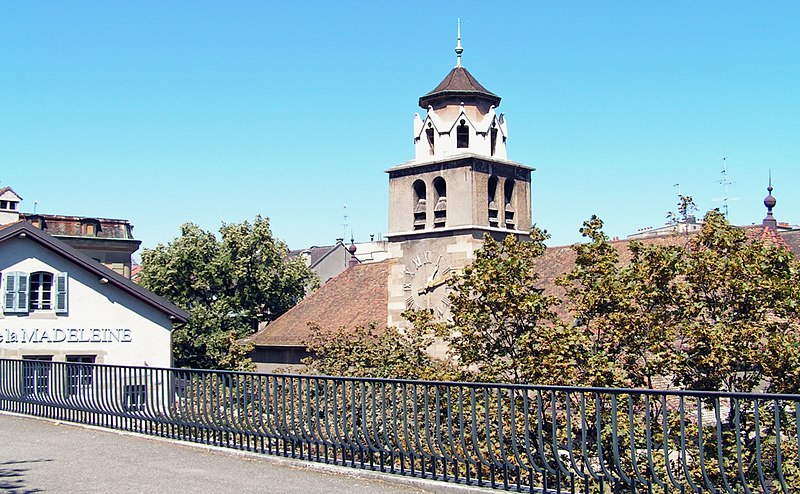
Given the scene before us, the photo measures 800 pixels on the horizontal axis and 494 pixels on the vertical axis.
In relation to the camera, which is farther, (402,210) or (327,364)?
(402,210)

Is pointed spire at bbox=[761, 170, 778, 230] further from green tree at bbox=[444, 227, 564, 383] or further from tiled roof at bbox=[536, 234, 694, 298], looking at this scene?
green tree at bbox=[444, 227, 564, 383]

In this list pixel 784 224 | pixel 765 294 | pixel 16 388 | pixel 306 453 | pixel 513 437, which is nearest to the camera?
pixel 513 437

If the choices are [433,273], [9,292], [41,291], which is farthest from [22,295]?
[433,273]

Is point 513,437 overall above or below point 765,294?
below

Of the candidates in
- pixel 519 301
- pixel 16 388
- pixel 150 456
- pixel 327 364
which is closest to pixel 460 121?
pixel 327 364

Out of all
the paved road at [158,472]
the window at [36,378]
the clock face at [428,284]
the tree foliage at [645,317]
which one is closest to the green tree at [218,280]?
the clock face at [428,284]

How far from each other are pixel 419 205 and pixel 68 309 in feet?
43.7

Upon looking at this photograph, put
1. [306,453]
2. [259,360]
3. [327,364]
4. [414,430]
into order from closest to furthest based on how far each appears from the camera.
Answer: [414,430], [306,453], [327,364], [259,360]

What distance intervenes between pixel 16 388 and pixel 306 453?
6811 millimetres

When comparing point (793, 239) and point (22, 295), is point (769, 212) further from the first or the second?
point (22, 295)

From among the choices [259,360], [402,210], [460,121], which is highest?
[460,121]

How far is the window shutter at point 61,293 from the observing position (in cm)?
3072

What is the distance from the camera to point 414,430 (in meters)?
8.67

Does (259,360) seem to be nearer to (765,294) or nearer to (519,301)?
(519,301)
